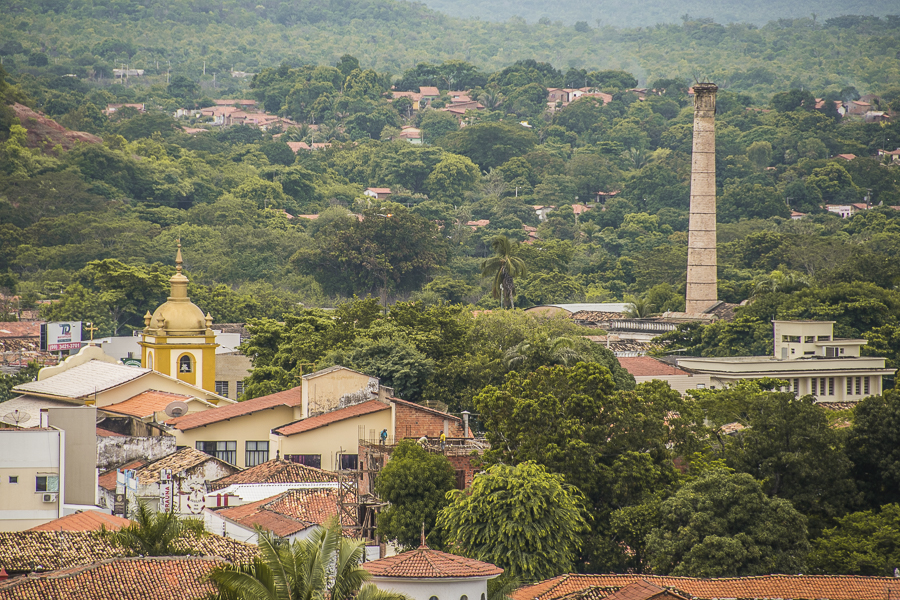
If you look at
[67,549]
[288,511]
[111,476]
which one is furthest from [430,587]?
[111,476]

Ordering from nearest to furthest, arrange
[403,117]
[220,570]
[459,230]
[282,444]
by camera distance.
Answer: [220,570], [282,444], [459,230], [403,117]

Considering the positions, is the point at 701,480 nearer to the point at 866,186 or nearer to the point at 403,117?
the point at 866,186

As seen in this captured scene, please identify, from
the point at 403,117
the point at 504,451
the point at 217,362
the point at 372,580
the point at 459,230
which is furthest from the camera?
the point at 403,117

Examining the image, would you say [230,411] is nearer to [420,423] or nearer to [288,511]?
[420,423]

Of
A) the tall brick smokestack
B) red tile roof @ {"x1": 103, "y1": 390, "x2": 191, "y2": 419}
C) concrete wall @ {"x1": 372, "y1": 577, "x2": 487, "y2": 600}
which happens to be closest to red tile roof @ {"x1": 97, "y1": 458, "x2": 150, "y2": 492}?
red tile roof @ {"x1": 103, "y1": 390, "x2": 191, "y2": 419}

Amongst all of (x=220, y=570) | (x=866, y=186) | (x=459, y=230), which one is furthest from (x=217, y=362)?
(x=866, y=186)

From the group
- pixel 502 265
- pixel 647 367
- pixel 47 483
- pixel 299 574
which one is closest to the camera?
pixel 299 574
